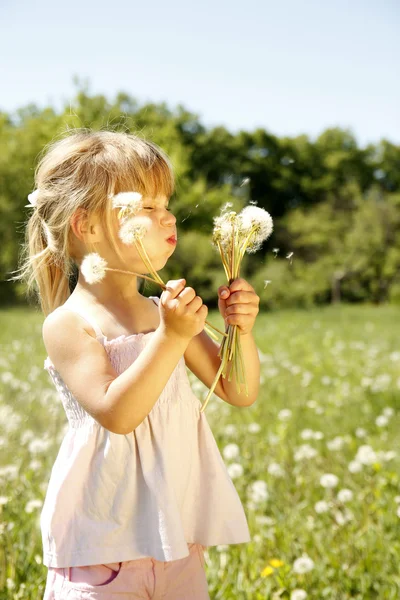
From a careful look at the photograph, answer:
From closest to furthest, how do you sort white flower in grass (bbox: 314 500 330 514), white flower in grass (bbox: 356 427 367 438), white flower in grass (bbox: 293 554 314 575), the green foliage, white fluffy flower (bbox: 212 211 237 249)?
white fluffy flower (bbox: 212 211 237 249), white flower in grass (bbox: 293 554 314 575), white flower in grass (bbox: 314 500 330 514), white flower in grass (bbox: 356 427 367 438), the green foliage

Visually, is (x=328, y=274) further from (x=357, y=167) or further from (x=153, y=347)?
(x=153, y=347)

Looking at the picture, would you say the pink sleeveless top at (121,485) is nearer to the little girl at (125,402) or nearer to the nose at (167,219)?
the little girl at (125,402)

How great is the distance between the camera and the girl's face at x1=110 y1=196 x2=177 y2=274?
5.27 ft

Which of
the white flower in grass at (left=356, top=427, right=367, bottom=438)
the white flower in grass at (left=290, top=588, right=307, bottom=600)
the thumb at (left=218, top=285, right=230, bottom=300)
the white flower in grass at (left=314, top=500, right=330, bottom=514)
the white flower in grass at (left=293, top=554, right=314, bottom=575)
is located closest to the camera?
the thumb at (left=218, top=285, right=230, bottom=300)

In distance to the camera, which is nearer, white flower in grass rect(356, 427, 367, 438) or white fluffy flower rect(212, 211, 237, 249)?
white fluffy flower rect(212, 211, 237, 249)

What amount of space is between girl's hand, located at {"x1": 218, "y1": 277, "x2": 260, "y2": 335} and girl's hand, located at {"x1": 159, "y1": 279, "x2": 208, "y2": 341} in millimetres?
158

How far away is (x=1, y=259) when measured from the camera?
26.3 metres

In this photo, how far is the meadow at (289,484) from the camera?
2.46 m

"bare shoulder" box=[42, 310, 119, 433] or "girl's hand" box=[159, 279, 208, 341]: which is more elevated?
"girl's hand" box=[159, 279, 208, 341]

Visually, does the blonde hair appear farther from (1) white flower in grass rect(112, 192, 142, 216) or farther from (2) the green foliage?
(2) the green foliage

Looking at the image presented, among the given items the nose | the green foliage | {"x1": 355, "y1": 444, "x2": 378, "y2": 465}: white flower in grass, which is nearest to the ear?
the nose

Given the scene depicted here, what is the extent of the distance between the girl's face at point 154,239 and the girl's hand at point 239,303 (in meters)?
0.16

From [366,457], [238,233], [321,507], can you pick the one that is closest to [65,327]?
[238,233]

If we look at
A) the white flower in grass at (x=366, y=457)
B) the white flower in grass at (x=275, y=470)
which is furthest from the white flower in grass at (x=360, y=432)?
the white flower in grass at (x=275, y=470)
